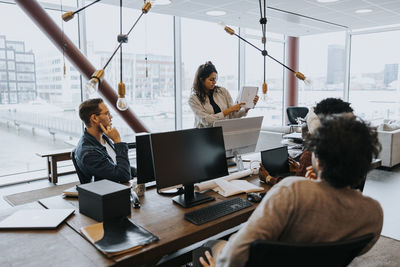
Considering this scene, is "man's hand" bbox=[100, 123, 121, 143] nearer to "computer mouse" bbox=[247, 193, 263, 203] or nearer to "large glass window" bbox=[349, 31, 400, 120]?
"computer mouse" bbox=[247, 193, 263, 203]

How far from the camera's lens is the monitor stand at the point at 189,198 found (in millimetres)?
1835

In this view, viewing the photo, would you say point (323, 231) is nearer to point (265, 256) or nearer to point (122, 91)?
point (265, 256)

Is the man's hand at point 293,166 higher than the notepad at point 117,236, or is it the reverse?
the man's hand at point 293,166

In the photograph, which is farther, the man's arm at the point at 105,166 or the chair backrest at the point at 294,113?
the chair backrest at the point at 294,113

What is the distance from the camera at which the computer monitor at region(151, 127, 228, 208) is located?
5.78 ft

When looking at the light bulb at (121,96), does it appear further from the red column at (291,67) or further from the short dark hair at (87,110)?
the red column at (291,67)

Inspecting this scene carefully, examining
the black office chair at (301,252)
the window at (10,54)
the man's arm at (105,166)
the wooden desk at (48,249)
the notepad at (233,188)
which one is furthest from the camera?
the window at (10,54)

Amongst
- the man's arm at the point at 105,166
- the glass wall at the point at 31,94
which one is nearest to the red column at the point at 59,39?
the glass wall at the point at 31,94

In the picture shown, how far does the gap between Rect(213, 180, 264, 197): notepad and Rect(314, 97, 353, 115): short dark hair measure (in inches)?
25.7

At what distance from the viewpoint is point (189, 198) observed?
74.5 inches

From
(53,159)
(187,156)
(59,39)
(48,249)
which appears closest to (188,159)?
(187,156)

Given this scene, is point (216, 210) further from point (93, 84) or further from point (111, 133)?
point (111, 133)

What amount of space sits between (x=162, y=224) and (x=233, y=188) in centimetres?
64

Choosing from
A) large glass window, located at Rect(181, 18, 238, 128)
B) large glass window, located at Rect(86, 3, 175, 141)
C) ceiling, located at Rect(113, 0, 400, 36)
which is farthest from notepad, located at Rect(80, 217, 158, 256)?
large glass window, located at Rect(181, 18, 238, 128)
